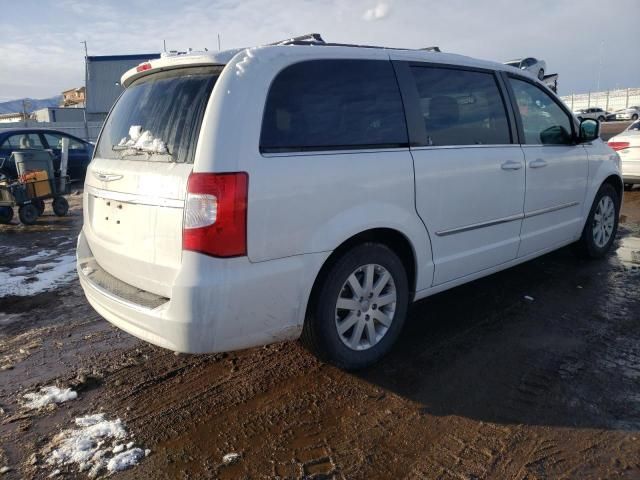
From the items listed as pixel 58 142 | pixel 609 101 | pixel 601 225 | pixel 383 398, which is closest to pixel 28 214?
pixel 58 142

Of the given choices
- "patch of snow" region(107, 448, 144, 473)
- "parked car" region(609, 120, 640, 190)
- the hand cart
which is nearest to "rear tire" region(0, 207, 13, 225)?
the hand cart

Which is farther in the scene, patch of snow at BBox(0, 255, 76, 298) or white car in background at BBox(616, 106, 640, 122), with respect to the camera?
white car in background at BBox(616, 106, 640, 122)

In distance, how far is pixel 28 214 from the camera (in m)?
9.04

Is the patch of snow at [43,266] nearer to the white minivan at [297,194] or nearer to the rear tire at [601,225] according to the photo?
the white minivan at [297,194]

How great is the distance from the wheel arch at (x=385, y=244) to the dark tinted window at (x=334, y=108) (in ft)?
1.75

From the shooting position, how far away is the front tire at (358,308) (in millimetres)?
2912

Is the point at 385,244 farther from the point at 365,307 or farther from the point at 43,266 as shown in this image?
the point at 43,266

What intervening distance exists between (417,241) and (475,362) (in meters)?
0.87

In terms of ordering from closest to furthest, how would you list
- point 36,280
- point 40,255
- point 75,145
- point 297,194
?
point 297,194 → point 36,280 → point 40,255 → point 75,145

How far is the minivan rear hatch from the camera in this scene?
102 inches

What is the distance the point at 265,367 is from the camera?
332 centimetres

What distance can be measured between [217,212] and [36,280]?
13.3 feet

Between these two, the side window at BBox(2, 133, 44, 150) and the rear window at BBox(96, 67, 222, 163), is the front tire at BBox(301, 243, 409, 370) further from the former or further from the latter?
the side window at BBox(2, 133, 44, 150)

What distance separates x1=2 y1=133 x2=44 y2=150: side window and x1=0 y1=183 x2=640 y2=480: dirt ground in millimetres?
8051
